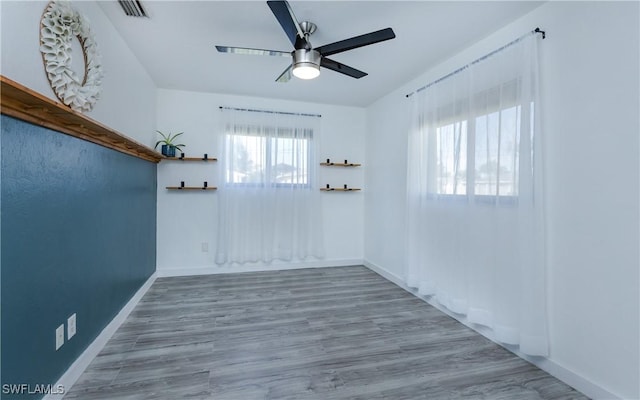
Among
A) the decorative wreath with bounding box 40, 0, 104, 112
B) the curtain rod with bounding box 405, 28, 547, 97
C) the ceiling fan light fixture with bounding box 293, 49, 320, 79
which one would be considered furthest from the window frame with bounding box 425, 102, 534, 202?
the decorative wreath with bounding box 40, 0, 104, 112

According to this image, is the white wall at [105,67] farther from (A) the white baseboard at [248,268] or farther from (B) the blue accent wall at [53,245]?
(A) the white baseboard at [248,268]

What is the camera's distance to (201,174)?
12.7 ft

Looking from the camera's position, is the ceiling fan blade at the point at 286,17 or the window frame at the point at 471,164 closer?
the ceiling fan blade at the point at 286,17

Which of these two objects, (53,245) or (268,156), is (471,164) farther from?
(53,245)

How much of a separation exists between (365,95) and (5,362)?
13.1 ft

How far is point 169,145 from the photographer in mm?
3523

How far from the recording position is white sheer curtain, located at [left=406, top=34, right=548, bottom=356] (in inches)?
75.3

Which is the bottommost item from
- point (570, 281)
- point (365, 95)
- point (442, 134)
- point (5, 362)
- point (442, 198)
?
point (5, 362)

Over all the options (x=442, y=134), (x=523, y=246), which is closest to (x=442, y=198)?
(x=442, y=134)

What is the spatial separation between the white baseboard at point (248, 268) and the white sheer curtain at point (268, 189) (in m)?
0.12

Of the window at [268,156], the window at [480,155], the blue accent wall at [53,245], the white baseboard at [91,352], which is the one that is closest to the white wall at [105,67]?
the blue accent wall at [53,245]

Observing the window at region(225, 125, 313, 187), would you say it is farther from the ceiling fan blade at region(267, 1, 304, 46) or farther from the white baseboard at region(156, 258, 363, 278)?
the ceiling fan blade at region(267, 1, 304, 46)

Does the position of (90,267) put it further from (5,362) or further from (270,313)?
(270,313)

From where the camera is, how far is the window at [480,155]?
2041 millimetres
